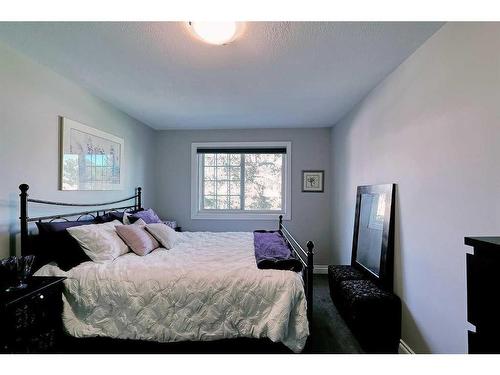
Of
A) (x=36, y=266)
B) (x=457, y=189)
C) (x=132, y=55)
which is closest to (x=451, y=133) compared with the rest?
(x=457, y=189)

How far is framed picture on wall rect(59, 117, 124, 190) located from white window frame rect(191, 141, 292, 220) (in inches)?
51.5

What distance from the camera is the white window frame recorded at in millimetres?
Result: 4340

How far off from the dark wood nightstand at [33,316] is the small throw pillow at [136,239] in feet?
2.09

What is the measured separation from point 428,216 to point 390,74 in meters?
1.36

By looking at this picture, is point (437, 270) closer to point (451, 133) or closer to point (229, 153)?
point (451, 133)

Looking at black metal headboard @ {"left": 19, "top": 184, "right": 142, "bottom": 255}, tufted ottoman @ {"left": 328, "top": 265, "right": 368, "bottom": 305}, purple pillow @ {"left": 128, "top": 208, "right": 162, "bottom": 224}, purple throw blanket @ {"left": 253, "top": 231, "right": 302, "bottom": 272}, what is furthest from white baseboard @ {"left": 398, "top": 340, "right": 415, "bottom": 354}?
black metal headboard @ {"left": 19, "top": 184, "right": 142, "bottom": 255}

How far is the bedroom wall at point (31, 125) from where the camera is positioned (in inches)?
74.2

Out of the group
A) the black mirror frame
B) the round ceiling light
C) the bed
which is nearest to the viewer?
the round ceiling light

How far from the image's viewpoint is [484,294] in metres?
0.83

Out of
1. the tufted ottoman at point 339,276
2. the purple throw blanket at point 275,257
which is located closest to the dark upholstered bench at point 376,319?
the tufted ottoman at point 339,276

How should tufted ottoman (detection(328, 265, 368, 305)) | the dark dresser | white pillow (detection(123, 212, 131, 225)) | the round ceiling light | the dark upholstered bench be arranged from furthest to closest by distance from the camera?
white pillow (detection(123, 212, 131, 225)), tufted ottoman (detection(328, 265, 368, 305)), the dark upholstered bench, the round ceiling light, the dark dresser

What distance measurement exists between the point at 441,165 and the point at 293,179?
2.75 metres

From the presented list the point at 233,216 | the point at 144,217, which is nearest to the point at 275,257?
the point at 144,217

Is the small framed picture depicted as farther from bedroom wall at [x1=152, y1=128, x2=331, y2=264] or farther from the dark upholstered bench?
the dark upholstered bench
